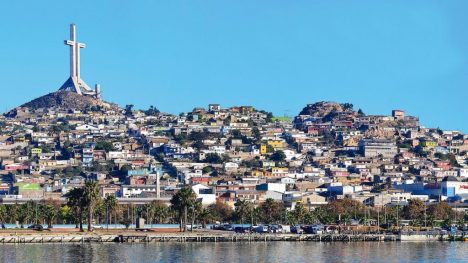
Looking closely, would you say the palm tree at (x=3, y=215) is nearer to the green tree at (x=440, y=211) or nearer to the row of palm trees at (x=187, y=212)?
the row of palm trees at (x=187, y=212)

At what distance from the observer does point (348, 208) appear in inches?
6127

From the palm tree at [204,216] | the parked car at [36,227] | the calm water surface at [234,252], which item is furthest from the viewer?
the palm tree at [204,216]

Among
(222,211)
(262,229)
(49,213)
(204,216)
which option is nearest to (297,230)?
(262,229)

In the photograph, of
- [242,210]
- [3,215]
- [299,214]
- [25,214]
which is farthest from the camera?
[299,214]

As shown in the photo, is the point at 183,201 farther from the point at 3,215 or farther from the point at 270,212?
the point at 270,212

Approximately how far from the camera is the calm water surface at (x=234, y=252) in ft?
309

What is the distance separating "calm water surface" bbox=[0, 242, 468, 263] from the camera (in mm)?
94062

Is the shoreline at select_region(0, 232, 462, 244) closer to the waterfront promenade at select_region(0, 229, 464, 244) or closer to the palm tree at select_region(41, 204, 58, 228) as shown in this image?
the waterfront promenade at select_region(0, 229, 464, 244)

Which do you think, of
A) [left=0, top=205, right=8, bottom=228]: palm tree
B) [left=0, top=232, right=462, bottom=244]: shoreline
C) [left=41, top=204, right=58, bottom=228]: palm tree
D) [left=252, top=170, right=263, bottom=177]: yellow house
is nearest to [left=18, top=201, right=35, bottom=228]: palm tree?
[left=41, top=204, right=58, bottom=228]: palm tree

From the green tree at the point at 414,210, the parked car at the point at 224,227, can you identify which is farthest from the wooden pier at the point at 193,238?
the green tree at the point at 414,210

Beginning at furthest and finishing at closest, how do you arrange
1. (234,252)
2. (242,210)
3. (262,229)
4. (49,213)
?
1. (242,210)
2. (262,229)
3. (49,213)
4. (234,252)

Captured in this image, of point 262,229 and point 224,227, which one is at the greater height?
point 224,227

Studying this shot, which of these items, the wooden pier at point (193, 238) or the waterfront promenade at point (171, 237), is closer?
the wooden pier at point (193, 238)

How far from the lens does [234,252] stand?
103 m
